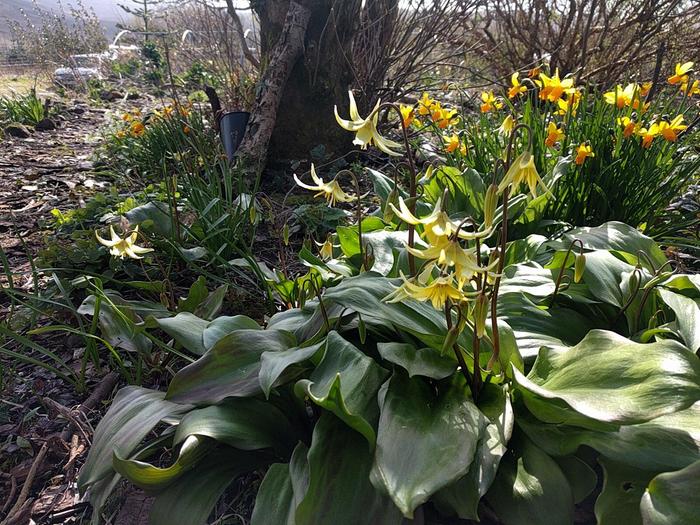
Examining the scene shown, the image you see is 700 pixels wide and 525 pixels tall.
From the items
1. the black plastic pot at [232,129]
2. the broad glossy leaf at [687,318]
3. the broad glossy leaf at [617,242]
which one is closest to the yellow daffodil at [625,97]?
the broad glossy leaf at [617,242]

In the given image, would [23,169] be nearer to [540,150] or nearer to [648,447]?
[540,150]

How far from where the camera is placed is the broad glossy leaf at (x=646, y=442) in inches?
39.0

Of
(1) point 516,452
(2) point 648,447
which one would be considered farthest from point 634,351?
(1) point 516,452

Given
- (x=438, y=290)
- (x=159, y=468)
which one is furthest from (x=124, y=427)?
(x=438, y=290)

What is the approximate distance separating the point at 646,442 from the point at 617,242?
0.94m

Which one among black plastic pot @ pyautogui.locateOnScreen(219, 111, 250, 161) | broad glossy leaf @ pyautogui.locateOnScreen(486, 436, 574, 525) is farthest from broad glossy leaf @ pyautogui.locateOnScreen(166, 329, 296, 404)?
black plastic pot @ pyautogui.locateOnScreen(219, 111, 250, 161)

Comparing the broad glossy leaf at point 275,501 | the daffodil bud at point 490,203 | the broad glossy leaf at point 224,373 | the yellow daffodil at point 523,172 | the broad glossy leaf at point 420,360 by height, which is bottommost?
the broad glossy leaf at point 275,501

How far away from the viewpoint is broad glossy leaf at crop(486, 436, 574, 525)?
1.02 meters

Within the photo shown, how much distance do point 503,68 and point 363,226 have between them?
14.6 feet

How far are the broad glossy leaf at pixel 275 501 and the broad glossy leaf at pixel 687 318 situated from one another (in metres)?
0.99

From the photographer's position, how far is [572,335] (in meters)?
1.48

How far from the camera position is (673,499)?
32.3 inches

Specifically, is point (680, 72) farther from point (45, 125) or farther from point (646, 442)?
point (45, 125)

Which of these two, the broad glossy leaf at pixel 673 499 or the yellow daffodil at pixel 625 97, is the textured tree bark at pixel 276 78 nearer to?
the yellow daffodil at pixel 625 97
